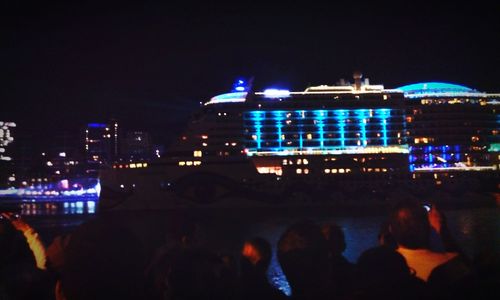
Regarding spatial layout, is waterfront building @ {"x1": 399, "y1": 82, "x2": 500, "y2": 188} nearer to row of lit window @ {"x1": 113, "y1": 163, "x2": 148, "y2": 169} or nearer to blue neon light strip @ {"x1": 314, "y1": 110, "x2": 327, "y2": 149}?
blue neon light strip @ {"x1": 314, "y1": 110, "x2": 327, "y2": 149}

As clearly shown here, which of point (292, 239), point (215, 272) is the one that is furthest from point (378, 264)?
point (215, 272)

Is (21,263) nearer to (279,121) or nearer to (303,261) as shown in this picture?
(303,261)

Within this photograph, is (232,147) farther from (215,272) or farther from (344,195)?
(215,272)

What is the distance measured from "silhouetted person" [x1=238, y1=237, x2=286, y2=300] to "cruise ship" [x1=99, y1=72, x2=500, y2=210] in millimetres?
30879

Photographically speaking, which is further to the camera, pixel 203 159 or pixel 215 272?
pixel 203 159

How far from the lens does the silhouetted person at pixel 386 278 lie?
1.87 meters

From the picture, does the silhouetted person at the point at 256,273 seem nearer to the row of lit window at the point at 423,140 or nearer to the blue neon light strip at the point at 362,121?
the blue neon light strip at the point at 362,121

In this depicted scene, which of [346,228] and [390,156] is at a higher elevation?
[390,156]

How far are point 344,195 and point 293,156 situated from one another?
441 centimetres

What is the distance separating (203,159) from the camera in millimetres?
34656

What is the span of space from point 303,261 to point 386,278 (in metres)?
0.43

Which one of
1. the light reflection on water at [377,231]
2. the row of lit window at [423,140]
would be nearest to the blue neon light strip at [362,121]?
the row of lit window at [423,140]

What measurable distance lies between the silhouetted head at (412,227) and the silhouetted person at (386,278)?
32cm

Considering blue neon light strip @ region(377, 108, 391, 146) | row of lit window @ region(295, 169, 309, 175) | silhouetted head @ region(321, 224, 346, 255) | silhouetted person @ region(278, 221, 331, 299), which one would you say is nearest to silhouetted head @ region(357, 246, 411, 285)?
silhouetted person @ region(278, 221, 331, 299)
